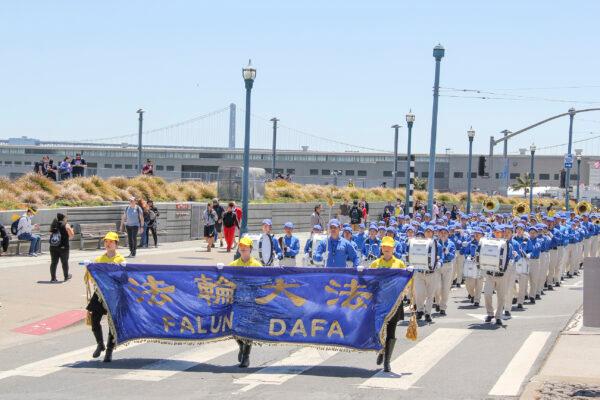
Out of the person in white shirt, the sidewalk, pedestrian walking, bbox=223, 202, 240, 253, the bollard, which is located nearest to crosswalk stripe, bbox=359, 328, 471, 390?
the sidewalk

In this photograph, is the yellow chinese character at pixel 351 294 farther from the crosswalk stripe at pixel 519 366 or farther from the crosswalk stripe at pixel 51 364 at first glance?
the crosswalk stripe at pixel 51 364

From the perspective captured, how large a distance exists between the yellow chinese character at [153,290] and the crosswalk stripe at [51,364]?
1177mm

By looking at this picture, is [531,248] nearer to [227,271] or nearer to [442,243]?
[442,243]

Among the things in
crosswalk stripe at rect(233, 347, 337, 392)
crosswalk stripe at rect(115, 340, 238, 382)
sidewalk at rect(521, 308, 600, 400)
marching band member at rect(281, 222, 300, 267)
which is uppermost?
marching band member at rect(281, 222, 300, 267)

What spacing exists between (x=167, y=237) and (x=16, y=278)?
12037 mm

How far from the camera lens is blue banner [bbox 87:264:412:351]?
12.5 meters

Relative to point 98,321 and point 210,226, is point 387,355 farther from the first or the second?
point 210,226

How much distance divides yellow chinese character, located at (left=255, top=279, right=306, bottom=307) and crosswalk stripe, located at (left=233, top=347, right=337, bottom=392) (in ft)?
2.65

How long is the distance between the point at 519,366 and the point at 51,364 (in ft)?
20.3

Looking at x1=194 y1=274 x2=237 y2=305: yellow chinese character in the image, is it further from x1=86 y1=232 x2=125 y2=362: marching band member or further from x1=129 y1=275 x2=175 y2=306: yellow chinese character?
x1=86 y1=232 x2=125 y2=362: marching band member

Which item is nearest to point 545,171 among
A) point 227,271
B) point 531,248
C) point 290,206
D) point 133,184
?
point 290,206

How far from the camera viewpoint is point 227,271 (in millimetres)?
12898

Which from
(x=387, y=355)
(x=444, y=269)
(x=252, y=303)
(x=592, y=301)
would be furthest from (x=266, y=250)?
(x=592, y=301)

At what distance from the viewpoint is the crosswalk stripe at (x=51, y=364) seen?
473 inches
